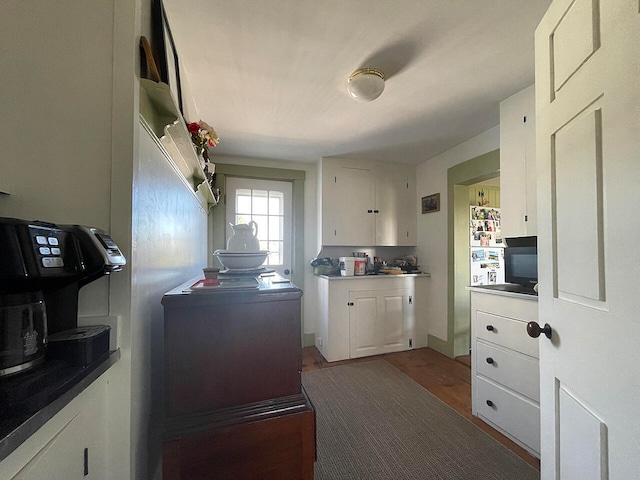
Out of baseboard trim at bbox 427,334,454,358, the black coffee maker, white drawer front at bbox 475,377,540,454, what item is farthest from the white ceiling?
baseboard trim at bbox 427,334,454,358

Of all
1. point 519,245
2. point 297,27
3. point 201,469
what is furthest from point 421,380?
point 297,27

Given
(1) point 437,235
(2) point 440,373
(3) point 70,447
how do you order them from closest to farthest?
1. (3) point 70,447
2. (2) point 440,373
3. (1) point 437,235

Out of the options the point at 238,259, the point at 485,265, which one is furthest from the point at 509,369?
the point at 238,259

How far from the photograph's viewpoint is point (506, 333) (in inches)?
63.2

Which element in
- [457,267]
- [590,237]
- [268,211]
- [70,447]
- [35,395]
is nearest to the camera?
[35,395]

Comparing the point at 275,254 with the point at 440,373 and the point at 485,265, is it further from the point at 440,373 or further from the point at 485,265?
the point at 485,265

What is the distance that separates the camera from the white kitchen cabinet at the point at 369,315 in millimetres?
2738

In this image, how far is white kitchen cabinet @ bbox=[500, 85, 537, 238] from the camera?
5.65 ft

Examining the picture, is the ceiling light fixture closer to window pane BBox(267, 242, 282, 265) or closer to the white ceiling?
the white ceiling

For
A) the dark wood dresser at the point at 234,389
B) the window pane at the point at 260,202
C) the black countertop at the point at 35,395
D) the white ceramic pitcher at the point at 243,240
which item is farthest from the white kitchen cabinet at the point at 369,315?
the black countertop at the point at 35,395

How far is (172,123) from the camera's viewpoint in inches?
39.5

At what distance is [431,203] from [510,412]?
220 centimetres

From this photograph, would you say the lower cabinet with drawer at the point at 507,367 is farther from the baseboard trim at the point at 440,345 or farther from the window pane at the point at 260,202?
the window pane at the point at 260,202

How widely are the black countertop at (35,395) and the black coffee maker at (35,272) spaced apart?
0.11 ft
